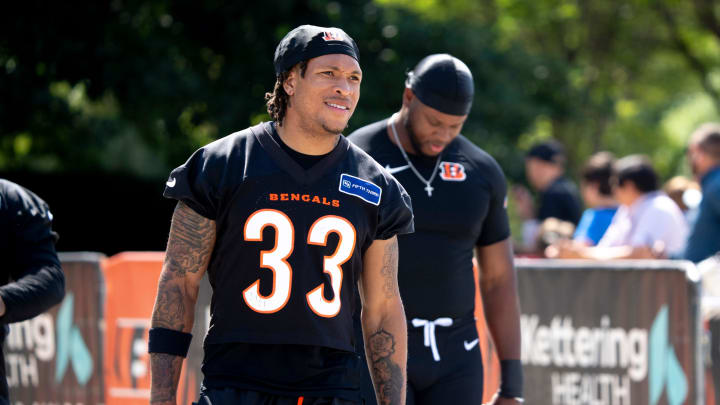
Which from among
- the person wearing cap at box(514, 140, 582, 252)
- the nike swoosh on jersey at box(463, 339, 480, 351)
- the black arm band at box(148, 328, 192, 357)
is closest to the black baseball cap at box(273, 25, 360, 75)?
the black arm band at box(148, 328, 192, 357)

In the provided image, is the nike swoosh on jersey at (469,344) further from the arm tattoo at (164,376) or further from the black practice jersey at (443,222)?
the arm tattoo at (164,376)

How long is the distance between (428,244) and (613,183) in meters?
5.61

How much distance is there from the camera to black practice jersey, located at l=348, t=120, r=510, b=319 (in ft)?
15.1

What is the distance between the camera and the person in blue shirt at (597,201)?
9.73 meters

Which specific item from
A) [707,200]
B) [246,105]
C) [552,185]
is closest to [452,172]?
[707,200]

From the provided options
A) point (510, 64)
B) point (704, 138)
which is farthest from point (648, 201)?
point (510, 64)

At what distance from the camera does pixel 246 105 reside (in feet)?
45.6

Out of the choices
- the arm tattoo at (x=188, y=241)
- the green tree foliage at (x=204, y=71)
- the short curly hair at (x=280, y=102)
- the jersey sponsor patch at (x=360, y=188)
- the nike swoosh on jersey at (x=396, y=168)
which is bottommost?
the arm tattoo at (x=188, y=241)

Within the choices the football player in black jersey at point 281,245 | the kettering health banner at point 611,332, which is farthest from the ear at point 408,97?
the kettering health banner at point 611,332

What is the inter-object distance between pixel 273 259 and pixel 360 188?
15.4 inches

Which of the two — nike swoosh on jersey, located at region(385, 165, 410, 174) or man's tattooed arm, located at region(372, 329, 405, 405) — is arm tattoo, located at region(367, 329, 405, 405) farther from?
nike swoosh on jersey, located at region(385, 165, 410, 174)

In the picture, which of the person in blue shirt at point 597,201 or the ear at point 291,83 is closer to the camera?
the ear at point 291,83

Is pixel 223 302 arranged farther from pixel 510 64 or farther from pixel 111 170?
pixel 111 170

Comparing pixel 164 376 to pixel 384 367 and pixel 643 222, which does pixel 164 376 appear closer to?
pixel 384 367
